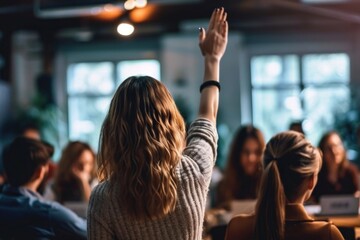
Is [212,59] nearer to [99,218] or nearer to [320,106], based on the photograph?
[99,218]

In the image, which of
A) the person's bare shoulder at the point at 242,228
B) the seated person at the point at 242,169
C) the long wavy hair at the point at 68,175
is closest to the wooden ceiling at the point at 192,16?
the seated person at the point at 242,169

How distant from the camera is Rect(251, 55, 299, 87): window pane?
470 inches

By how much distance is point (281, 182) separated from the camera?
2.25 meters

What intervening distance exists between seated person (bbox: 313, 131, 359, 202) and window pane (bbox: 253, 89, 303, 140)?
668 centimetres

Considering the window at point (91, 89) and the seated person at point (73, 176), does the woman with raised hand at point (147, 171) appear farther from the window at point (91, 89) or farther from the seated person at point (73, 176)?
the window at point (91, 89)

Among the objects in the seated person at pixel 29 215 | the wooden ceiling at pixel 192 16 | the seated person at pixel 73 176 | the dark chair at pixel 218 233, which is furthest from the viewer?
the wooden ceiling at pixel 192 16

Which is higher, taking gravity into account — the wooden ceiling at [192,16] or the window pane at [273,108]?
the wooden ceiling at [192,16]

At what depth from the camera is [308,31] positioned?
1169 cm

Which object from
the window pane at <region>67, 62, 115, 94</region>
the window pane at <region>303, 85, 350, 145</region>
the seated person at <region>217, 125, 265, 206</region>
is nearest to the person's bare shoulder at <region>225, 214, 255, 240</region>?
the seated person at <region>217, 125, 265, 206</region>

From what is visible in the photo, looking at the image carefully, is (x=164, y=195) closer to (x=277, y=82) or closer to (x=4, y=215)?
(x=4, y=215)

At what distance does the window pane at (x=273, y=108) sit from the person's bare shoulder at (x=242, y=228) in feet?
31.4

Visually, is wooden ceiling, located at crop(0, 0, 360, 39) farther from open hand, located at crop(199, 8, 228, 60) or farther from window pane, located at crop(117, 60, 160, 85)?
open hand, located at crop(199, 8, 228, 60)

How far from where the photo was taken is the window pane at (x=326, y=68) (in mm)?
11742

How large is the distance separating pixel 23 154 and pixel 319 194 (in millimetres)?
2657
